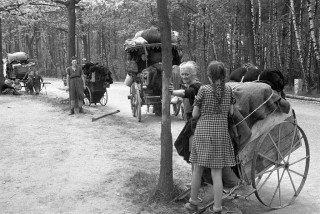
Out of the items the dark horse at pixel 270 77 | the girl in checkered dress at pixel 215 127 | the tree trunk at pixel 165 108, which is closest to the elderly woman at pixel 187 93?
the tree trunk at pixel 165 108

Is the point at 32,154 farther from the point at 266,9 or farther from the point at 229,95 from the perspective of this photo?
the point at 266,9

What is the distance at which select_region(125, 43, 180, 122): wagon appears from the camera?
1175 cm

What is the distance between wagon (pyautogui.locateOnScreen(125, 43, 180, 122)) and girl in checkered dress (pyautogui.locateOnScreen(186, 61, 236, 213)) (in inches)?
297

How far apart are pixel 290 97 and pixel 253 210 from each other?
13774 millimetres

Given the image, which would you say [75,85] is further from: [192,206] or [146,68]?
[192,206]

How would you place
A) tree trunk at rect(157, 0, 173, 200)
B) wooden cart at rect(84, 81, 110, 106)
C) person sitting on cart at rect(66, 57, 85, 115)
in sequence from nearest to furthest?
1. tree trunk at rect(157, 0, 173, 200)
2. person sitting on cart at rect(66, 57, 85, 115)
3. wooden cart at rect(84, 81, 110, 106)

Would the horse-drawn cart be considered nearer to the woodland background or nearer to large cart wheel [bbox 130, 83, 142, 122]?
large cart wheel [bbox 130, 83, 142, 122]

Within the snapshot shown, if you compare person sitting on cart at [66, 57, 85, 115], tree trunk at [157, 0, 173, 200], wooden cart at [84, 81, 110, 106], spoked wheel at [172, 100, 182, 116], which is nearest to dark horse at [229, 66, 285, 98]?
tree trunk at [157, 0, 173, 200]

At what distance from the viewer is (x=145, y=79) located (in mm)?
11859

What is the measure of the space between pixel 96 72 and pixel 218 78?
11.3 metres

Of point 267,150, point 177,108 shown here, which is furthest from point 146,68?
point 267,150

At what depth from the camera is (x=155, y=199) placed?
16.4 ft

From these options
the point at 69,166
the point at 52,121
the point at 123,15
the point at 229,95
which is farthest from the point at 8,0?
the point at 123,15

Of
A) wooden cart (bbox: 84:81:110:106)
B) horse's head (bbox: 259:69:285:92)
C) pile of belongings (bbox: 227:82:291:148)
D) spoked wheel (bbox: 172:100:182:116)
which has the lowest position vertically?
spoked wheel (bbox: 172:100:182:116)
